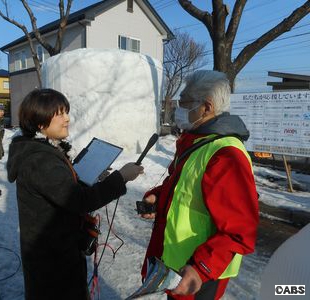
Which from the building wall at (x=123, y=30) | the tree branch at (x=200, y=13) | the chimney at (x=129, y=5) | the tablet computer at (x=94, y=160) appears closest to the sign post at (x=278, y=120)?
the tree branch at (x=200, y=13)

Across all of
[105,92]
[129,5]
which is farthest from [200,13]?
[129,5]

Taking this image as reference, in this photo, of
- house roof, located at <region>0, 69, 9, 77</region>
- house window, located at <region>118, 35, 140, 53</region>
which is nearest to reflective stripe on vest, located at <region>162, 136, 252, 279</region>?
house window, located at <region>118, 35, 140, 53</region>

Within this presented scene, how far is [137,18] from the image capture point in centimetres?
2267

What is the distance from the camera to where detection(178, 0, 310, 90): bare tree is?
6.91 m

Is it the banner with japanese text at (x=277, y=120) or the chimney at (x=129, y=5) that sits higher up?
the chimney at (x=129, y=5)

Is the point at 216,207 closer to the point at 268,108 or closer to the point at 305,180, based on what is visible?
the point at 268,108

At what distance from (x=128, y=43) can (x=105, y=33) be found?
2.14 m

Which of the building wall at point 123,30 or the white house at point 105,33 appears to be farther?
the building wall at point 123,30

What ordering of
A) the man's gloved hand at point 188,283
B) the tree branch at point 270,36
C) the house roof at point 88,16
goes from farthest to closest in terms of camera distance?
the house roof at point 88,16 < the tree branch at point 270,36 < the man's gloved hand at point 188,283

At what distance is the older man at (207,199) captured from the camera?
4.79 ft

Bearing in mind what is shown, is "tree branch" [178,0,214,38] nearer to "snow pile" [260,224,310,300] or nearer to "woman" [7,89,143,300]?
"woman" [7,89,143,300]

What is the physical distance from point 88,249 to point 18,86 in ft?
88.1

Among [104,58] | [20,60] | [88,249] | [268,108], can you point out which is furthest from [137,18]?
[88,249]

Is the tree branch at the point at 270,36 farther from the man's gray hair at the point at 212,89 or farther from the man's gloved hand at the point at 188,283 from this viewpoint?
the man's gloved hand at the point at 188,283
